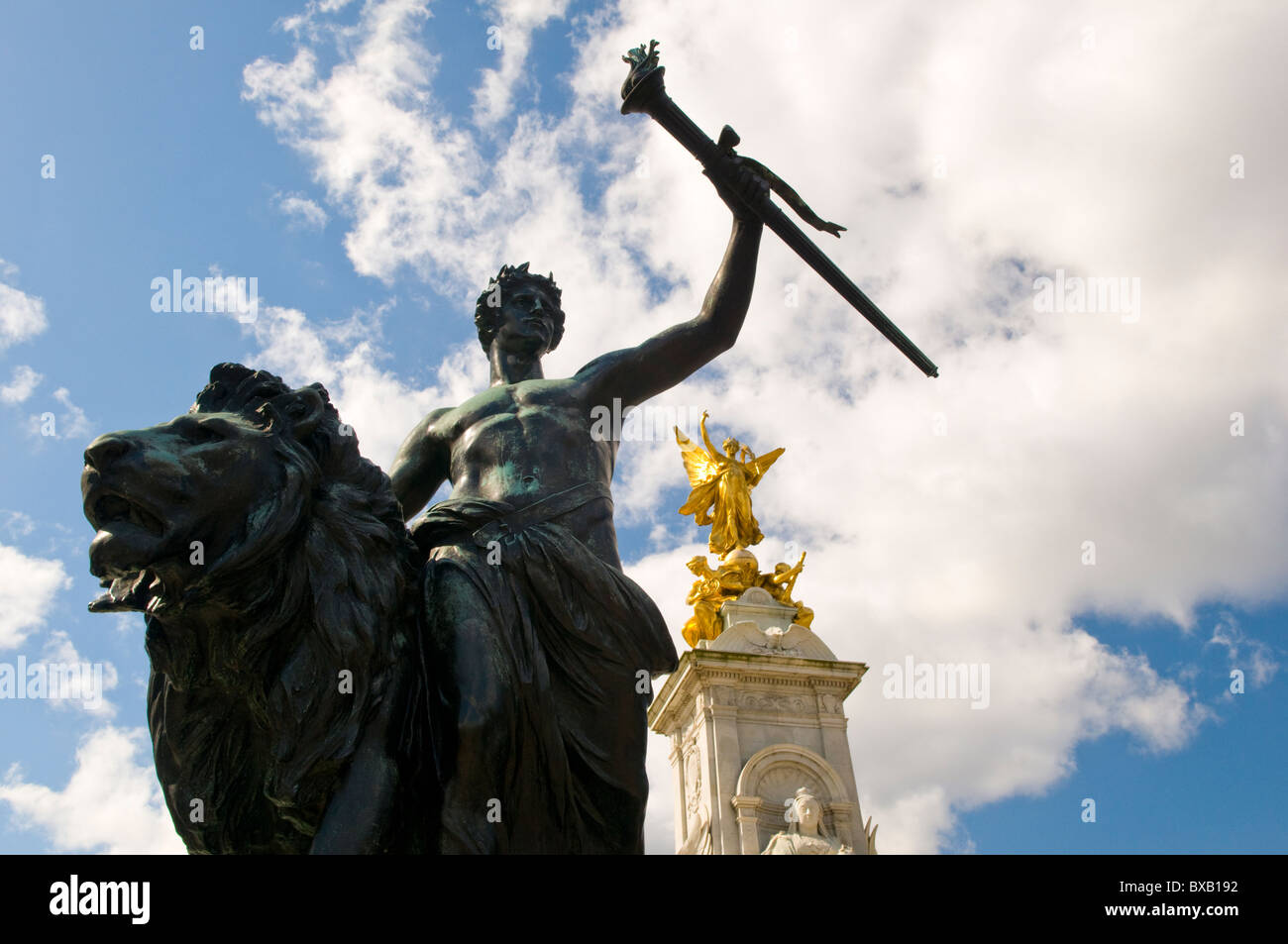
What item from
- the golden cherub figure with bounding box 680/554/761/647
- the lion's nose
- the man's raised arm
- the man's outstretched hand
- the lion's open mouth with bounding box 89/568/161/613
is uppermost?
the golden cherub figure with bounding box 680/554/761/647

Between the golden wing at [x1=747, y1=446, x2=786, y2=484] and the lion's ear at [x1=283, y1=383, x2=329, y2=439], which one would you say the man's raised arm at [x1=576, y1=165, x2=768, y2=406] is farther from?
the golden wing at [x1=747, y1=446, x2=786, y2=484]

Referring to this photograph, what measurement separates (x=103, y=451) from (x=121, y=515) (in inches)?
7.3

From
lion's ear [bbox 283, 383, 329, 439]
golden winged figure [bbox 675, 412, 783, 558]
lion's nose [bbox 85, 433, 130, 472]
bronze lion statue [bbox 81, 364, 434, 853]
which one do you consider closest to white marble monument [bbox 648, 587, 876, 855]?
golden winged figure [bbox 675, 412, 783, 558]

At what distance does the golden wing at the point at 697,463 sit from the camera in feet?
74.1

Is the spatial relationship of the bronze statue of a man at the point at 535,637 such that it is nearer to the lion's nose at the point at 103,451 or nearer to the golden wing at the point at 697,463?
the lion's nose at the point at 103,451

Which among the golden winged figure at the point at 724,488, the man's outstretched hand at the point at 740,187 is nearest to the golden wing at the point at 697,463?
the golden winged figure at the point at 724,488

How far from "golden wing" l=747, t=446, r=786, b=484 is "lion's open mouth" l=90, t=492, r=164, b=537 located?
1984 cm

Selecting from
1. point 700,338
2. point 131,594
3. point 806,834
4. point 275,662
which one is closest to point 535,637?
point 275,662

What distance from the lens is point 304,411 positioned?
352 cm

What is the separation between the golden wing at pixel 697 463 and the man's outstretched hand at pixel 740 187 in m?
17.9

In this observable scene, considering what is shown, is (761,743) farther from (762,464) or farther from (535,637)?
(535,637)

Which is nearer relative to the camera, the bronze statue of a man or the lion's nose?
the lion's nose

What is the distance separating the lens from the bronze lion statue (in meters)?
3.09

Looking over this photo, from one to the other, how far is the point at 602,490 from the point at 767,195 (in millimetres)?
1445
